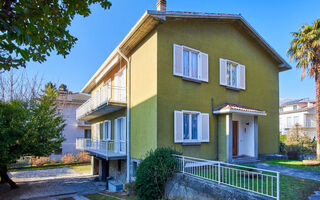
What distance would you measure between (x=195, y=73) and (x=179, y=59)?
1.39 meters

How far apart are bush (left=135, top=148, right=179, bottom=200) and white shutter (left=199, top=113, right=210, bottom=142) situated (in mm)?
3029

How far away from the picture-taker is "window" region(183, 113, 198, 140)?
10.8m

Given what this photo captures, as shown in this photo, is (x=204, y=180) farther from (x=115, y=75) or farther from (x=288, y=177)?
(x=115, y=75)

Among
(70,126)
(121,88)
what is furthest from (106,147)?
(70,126)

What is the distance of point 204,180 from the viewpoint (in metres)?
7.32

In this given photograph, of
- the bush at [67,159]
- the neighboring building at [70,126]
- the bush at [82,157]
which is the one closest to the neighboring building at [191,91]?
the bush at [67,159]

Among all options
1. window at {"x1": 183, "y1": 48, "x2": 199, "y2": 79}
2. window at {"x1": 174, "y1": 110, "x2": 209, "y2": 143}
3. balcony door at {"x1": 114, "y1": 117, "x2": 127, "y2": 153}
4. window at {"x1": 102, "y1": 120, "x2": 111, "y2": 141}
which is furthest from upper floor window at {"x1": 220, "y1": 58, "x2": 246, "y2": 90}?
window at {"x1": 102, "y1": 120, "x2": 111, "y2": 141}

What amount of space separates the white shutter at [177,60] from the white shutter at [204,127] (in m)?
2.70

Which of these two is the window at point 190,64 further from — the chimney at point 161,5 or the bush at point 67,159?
the bush at point 67,159

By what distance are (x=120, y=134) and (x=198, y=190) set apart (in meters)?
8.52

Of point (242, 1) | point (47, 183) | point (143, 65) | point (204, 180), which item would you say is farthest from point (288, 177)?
point (47, 183)

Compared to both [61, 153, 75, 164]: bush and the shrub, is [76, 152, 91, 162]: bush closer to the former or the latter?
[61, 153, 75, 164]: bush

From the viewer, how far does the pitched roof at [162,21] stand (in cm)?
981

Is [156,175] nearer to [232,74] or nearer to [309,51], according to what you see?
[232,74]
